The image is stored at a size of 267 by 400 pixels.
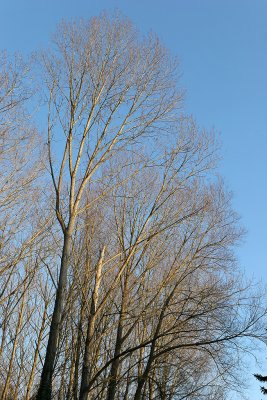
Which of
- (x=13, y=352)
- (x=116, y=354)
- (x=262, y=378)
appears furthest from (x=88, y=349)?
(x=262, y=378)

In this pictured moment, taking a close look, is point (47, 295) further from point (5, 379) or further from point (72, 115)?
point (72, 115)

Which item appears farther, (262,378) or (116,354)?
(262,378)

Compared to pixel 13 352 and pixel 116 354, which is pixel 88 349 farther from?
pixel 13 352

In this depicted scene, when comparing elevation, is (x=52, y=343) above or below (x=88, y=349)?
below

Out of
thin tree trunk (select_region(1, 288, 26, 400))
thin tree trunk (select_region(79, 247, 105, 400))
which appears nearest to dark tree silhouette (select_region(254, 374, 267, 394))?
thin tree trunk (select_region(1, 288, 26, 400))

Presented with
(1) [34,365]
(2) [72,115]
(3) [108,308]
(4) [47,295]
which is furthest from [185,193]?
(1) [34,365]

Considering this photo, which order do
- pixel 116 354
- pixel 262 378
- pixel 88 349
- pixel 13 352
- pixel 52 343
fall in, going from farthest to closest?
pixel 262 378 < pixel 13 352 < pixel 116 354 < pixel 88 349 < pixel 52 343

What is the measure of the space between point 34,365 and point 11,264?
628cm

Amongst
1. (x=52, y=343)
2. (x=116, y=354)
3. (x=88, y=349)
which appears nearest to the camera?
(x=52, y=343)

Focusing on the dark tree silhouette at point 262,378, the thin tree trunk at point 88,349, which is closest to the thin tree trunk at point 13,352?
the thin tree trunk at point 88,349

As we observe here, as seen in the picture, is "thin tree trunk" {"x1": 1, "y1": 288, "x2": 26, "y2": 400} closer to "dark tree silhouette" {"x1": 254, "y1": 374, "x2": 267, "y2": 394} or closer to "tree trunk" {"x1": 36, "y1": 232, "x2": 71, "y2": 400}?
"tree trunk" {"x1": 36, "y1": 232, "x2": 71, "y2": 400}

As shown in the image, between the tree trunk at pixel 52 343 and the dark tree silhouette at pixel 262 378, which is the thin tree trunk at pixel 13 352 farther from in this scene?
the dark tree silhouette at pixel 262 378

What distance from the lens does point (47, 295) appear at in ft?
59.4

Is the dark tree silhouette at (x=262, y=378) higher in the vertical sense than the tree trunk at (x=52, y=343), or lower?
higher
